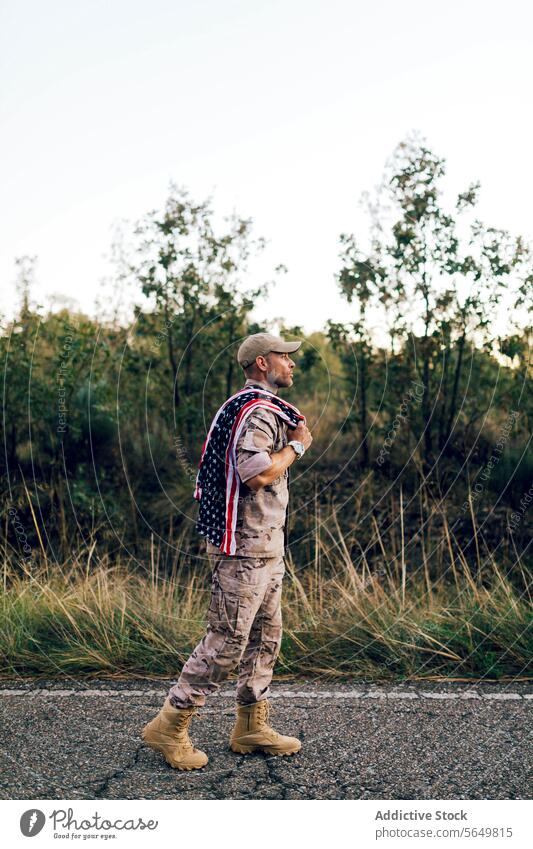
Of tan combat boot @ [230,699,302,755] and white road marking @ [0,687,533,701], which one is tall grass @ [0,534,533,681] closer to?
white road marking @ [0,687,533,701]

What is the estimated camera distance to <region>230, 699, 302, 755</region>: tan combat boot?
4.25 metres

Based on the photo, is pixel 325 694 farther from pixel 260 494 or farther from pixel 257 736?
pixel 260 494

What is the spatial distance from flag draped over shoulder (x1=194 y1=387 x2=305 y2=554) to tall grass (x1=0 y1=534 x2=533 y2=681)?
1.94m

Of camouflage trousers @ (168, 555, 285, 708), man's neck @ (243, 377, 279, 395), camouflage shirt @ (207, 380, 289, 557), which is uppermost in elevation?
man's neck @ (243, 377, 279, 395)

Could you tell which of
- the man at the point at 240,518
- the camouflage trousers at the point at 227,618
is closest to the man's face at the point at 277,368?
the man at the point at 240,518

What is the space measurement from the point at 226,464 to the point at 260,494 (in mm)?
205

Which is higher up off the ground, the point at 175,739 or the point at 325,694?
the point at 175,739

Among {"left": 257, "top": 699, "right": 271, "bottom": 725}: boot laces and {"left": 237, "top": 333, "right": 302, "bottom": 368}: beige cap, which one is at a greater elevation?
{"left": 237, "top": 333, "right": 302, "bottom": 368}: beige cap

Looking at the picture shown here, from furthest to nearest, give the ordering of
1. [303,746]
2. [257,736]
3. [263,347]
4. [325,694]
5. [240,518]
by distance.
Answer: [325,694], [303,746], [257,736], [263,347], [240,518]

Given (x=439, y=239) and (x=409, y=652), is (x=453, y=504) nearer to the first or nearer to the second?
(x=439, y=239)

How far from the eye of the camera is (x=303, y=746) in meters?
4.39

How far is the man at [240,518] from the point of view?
12.8ft

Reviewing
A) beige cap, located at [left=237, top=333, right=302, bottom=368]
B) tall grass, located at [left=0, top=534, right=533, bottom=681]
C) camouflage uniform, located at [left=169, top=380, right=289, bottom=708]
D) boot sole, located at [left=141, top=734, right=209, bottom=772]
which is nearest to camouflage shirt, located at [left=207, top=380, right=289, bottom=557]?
camouflage uniform, located at [left=169, top=380, right=289, bottom=708]

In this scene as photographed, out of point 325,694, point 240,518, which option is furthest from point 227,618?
point 325,694
